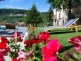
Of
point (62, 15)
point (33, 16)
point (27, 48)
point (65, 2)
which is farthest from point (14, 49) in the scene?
point (33, 16)

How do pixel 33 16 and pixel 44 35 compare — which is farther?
pixel 33 16

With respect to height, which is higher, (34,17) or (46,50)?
(46,50)

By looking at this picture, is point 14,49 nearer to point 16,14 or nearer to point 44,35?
point 44,35

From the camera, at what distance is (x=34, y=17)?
73.8 m

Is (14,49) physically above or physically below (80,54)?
below

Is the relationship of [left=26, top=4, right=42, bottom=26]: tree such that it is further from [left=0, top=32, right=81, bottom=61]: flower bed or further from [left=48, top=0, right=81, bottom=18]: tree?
[left=0, top=32, right=81, bottom=61]: flower bed

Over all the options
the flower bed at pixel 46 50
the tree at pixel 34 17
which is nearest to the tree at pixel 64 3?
the tree at pixel 34 17

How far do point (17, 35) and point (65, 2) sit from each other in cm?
4241

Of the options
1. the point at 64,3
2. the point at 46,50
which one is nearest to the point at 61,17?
the point at 64,3

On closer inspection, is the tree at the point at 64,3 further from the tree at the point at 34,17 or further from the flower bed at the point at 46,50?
the flower bed at the point at 46,50

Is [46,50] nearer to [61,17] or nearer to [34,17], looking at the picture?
[61,17]

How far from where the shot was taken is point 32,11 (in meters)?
74.9

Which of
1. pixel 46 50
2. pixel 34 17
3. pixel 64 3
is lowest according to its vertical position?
pixel 34 17

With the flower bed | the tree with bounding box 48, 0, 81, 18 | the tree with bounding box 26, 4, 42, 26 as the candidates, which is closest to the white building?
the tree with bounding box 26, 4, 42, 26
